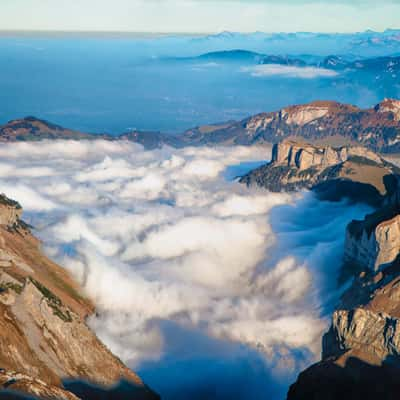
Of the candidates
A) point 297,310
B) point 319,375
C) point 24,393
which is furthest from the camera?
point 297,310

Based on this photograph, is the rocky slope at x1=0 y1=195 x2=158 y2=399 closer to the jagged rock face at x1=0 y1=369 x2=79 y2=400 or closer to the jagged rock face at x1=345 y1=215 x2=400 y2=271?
the jagged rock face at x1=0 y1=369 x2=79 y2=400

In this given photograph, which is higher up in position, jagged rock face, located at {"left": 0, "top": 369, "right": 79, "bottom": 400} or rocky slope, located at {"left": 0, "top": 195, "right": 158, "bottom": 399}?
jagged rock face, located at {"left": 0, "top": 369, "right": 79, "bottom": 400}

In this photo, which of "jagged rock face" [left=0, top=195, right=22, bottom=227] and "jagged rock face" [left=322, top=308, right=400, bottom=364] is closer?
"jagged rock face" [left=322, top=308, right=400, bottom=364]

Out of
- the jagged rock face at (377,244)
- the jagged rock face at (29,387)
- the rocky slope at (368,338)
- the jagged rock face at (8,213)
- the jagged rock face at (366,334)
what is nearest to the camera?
the jagged rock face at (29,387)

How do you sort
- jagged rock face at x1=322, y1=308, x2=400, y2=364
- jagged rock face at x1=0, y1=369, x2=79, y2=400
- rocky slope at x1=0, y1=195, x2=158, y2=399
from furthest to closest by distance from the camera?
jagged rock face at x1=322, y1=308, x2=400, y2=364
rocky slope at x1=0, y1=195, x2=158, y2=399
jagged rock face at x1=0, y1=369, x2=79, y2=400

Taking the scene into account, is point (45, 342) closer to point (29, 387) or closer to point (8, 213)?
point (29, 387)

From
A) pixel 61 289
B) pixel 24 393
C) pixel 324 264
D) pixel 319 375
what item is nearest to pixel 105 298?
pixel 61 289

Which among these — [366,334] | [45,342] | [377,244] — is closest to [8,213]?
[45,342]

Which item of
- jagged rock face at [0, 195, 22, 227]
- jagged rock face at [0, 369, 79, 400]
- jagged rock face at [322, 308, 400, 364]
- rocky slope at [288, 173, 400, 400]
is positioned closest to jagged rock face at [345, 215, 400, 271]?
rocky slope at [288, 173, 400, 400]

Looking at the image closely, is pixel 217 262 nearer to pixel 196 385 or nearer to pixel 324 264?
pixel 324 264

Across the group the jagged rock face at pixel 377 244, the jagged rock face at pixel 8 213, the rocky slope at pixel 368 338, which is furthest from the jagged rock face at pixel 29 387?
the jagged rock face at pixel 8 213

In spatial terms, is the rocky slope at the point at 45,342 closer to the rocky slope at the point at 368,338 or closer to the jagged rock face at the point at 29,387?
the jagged rock face at the point at 29,387
